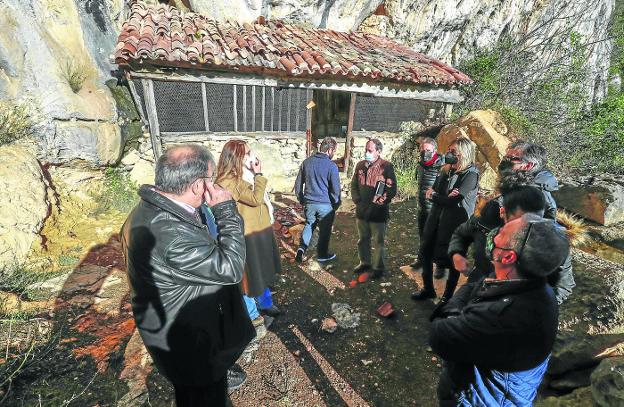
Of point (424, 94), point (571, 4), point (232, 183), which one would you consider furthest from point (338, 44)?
point (571, 4)

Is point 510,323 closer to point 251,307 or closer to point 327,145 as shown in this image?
point 251,307

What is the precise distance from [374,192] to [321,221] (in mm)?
986

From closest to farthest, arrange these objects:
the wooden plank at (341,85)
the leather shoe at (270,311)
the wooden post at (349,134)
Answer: the leather shoe at (270,311) < the wooden plank at (341,85) < the wooden post at (349,134)

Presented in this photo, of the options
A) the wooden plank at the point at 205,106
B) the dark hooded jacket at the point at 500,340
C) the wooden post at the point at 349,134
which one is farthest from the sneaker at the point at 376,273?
the wooden plank at the point at 205,106

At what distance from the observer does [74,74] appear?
5.88m

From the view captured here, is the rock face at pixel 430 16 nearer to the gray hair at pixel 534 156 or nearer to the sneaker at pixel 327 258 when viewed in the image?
the sneaker at pixel 327 258

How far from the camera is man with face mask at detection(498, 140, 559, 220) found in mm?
2348

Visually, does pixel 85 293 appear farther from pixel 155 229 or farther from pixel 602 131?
pixel 602 131

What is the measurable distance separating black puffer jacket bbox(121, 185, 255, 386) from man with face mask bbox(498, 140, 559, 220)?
2.20 meters

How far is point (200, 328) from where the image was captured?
171 cm

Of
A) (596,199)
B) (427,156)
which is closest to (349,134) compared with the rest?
(427,156)

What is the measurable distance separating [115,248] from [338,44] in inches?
302

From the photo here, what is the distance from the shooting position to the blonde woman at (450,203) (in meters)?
3.17

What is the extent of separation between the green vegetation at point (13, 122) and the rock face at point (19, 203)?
203 millimetres
